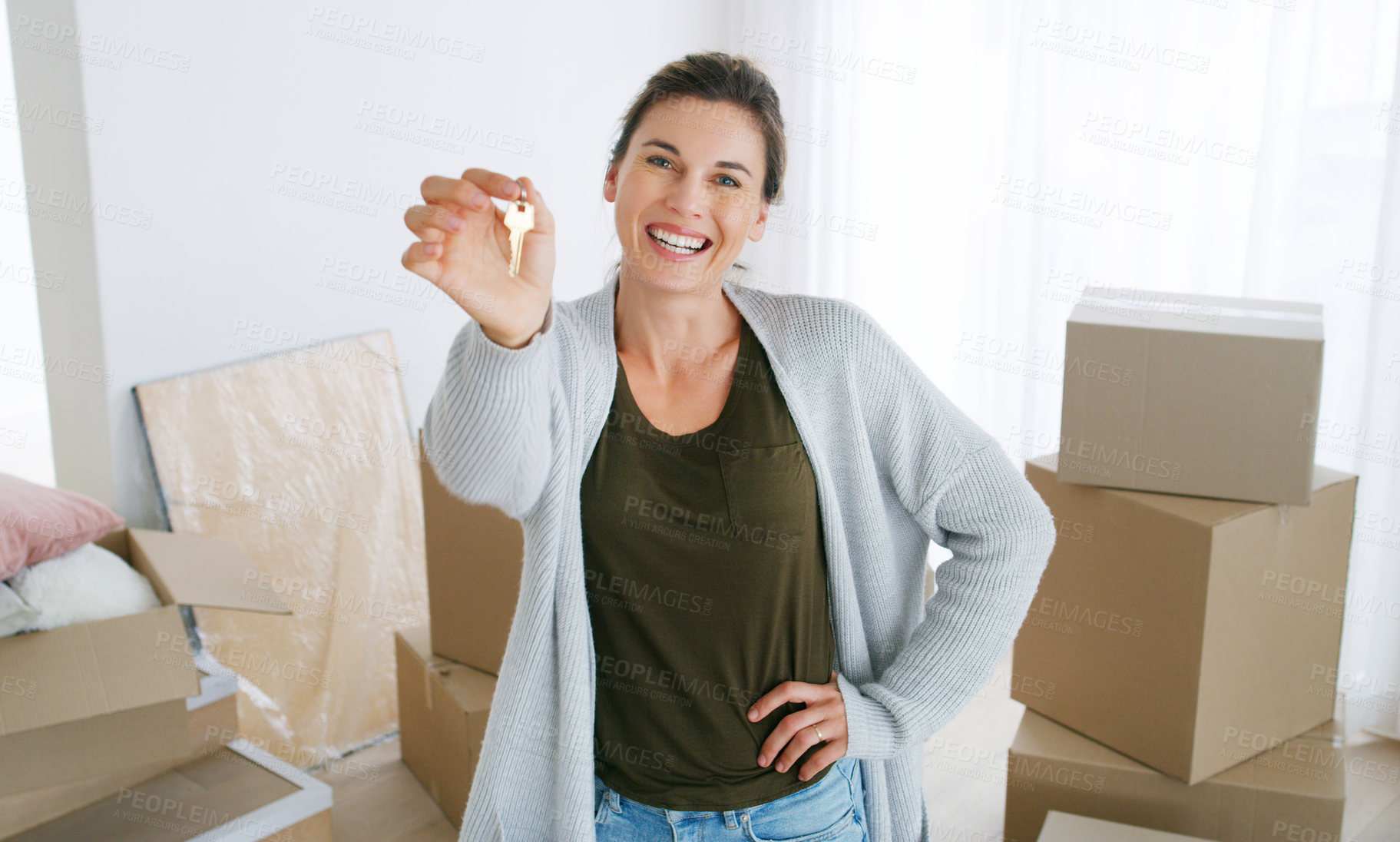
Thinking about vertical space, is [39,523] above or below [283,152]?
below

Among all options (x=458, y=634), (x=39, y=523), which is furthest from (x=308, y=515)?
(x=39, y=523)

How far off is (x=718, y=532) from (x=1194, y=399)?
3.01 feet

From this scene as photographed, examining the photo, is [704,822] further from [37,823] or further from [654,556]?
[37,823]

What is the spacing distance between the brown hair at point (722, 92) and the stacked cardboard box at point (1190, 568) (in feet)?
2.16

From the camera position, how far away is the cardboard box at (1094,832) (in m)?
1.75

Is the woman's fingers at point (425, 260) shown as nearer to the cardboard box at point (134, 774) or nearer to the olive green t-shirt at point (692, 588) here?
the olive green t-shirt at point (692, 588)

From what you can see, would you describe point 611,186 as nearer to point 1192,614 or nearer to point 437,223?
point 437,223

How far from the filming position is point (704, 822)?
3.76 feet

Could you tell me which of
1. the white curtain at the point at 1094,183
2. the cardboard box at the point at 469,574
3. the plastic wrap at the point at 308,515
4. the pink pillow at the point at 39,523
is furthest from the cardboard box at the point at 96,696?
the white curtain at the point at 1094,183

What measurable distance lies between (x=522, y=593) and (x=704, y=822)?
302 mm

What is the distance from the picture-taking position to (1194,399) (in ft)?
5.52

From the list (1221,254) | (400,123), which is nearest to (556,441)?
(400,123)

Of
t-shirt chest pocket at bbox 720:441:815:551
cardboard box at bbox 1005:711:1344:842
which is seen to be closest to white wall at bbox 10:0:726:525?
t-shirt chest pocket at bbox 720:441:815:551

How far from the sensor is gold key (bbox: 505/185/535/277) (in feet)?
3.18
